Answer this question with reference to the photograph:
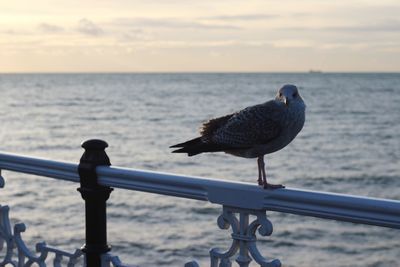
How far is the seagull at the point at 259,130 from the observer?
3262mm

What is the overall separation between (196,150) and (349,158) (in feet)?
84.6

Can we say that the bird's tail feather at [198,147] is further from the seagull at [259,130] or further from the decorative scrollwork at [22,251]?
the decorative scrollwork at [22,251]

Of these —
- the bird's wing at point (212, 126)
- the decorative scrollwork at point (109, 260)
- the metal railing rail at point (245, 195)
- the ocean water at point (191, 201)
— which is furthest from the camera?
the ocean water at point (191, 201)

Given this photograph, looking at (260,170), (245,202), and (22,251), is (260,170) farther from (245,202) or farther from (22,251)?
(22,251)

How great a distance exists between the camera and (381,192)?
782 inches

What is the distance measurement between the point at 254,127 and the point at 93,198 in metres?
1.01

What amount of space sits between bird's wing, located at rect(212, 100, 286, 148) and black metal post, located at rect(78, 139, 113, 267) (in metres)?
0.73

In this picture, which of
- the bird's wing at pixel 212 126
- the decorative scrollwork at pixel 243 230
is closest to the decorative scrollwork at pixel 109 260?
the decorative scrollwork at pixel 243 230

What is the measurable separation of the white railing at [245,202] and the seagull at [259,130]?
0.45ft

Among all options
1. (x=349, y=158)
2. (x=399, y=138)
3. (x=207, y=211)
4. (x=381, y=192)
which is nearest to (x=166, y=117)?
(x=399, y=138)

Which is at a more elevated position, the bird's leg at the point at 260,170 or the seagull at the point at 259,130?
the seagull at the point at 259,130

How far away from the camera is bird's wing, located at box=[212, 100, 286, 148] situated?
330 centimetres

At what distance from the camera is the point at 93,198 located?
3820mm

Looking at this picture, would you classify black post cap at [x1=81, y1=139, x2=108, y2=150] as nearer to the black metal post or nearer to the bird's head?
the black metal post
